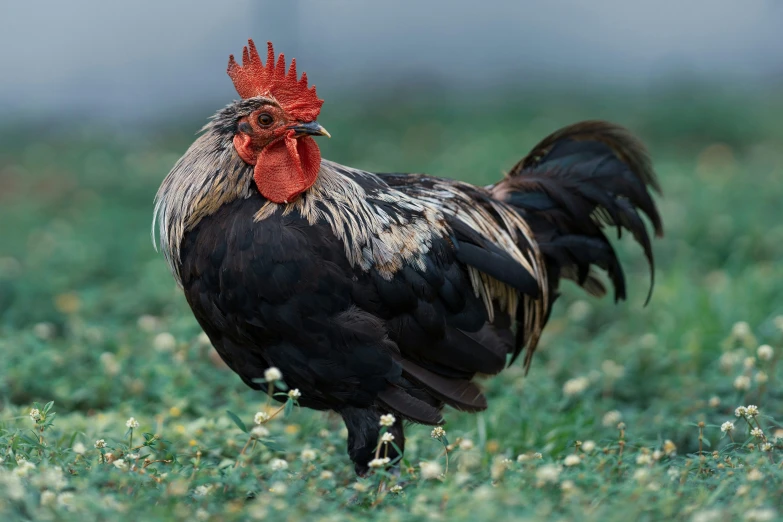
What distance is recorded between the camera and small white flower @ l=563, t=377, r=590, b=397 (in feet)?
16.1

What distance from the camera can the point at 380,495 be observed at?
10.3ft

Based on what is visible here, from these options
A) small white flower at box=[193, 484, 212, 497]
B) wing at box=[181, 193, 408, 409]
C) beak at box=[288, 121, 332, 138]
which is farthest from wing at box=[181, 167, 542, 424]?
small white flower at box=[193, 484, 212, 497]

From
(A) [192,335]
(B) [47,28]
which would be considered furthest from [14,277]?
(B) [47,28]

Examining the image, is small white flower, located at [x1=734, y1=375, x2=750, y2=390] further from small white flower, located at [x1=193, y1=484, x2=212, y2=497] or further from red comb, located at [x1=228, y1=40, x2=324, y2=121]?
small white flower, located at [x1=193, y1=484, x2=212, y2=497]

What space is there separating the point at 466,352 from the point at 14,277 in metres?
4.39

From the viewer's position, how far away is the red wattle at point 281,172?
11.7 feet

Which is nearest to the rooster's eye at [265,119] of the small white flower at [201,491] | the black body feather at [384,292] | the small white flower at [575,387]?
the black body feather at [384,292]

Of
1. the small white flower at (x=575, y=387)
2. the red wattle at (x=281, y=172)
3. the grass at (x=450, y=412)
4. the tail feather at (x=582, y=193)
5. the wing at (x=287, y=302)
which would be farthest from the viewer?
the small white flower at (x=575, y=387)

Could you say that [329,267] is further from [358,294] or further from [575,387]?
[575,387]

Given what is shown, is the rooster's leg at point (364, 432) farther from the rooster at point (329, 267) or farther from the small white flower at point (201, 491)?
the small white flower at point (201, 491)

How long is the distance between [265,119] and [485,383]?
2.59 m

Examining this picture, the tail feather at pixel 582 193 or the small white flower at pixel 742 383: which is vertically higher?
the tail feather at pixel 582 193

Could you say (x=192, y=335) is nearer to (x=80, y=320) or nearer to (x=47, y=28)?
(x=80, y=320)

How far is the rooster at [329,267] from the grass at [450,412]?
401 mm
